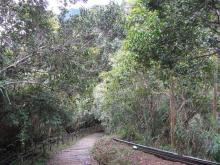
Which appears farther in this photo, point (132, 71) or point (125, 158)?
point (132, 71)

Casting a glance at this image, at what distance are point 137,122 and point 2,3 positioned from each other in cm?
1306

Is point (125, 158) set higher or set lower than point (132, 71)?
lower

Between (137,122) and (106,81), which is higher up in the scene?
(106,81)

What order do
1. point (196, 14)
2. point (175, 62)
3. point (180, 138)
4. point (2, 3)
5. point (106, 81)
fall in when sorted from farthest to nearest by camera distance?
point (106, 81), point (180, 138), point (2, 3), point (175, 62), point (196, 14)

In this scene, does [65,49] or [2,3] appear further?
[65,49]

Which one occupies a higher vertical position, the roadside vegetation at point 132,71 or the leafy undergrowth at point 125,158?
the roadside vegetation at point 132,71

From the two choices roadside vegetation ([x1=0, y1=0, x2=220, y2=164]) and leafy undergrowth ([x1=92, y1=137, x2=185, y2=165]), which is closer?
roadside vegetation ([x1=0, y1=0, x2=220, y2=164])

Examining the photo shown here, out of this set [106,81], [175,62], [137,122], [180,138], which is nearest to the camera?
[175,62]

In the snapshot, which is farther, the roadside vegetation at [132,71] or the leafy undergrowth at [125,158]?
the leafy undergrowth at [125,158]

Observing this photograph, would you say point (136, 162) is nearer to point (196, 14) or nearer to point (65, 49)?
point (65, 49)

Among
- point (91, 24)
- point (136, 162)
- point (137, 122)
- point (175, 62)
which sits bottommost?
point (136, 162)

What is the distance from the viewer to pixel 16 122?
14508 millimetres

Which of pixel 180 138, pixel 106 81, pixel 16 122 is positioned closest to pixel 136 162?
pixel 180 138

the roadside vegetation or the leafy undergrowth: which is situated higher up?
the roadside vegetation
